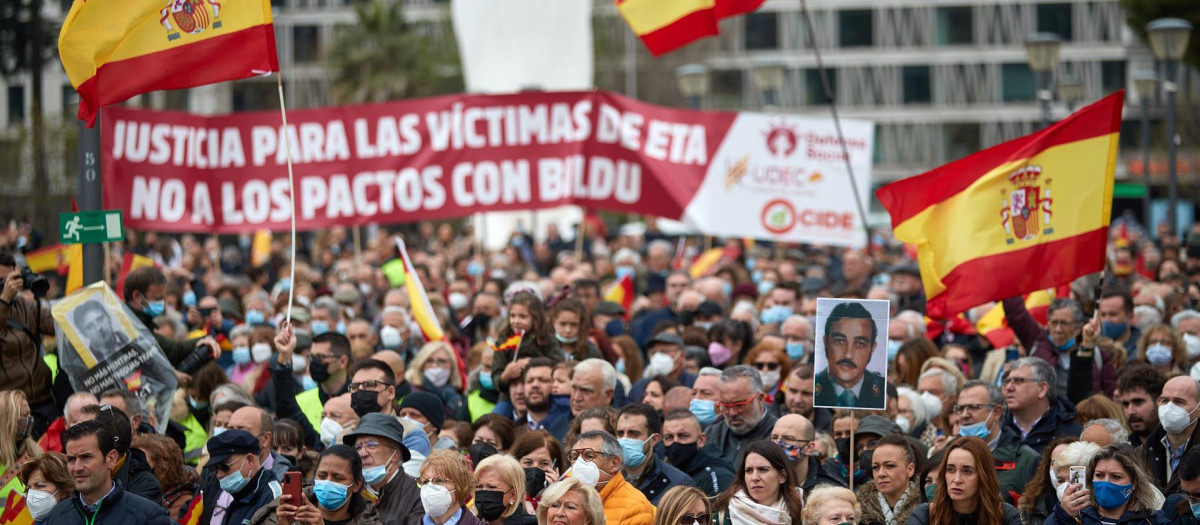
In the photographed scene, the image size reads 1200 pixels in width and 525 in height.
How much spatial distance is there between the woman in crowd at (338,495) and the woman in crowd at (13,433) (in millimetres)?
1852

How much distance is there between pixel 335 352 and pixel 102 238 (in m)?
1.74

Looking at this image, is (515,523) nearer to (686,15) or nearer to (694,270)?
(686,15)

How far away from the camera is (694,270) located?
2034 centimetres

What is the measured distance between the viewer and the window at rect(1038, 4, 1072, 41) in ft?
231

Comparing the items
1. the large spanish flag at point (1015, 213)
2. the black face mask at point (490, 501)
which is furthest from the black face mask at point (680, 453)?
the large spanish flag at point (1015, 213)

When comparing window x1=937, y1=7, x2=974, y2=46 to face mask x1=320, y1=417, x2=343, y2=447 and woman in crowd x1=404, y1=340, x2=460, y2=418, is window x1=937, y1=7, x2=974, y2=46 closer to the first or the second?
woman in crowd x1=404, y1=340, x2=460, y2=418

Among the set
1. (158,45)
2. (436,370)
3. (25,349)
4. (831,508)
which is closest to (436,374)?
(436,370)

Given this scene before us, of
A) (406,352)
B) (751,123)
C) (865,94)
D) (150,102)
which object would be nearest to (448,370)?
(406,352)

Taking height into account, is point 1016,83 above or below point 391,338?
above

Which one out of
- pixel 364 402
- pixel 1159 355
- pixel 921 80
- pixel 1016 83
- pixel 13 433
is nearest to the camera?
pixel 13 433

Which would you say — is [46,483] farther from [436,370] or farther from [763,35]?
[763,35]

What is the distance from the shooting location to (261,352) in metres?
12.1

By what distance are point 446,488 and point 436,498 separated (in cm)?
6

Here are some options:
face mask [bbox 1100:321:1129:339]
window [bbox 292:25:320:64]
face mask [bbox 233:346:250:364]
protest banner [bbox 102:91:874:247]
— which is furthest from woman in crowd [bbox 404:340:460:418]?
window [bbox 292:25:320:64]
